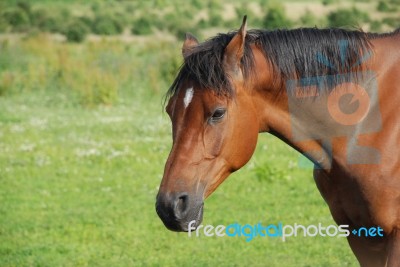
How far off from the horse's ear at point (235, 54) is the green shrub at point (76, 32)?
2051 centimetres

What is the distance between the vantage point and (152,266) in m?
6.81

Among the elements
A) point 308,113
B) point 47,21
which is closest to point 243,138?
point 308,113

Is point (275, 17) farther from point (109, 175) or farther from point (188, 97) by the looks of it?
point (188, 97)

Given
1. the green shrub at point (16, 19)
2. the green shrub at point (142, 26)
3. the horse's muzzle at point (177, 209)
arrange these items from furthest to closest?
the green shrub at point (142, 26) < the green shrub at point (16, 19) < the horse's muzzle at point (177, 209)

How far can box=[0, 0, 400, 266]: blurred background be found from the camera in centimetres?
722

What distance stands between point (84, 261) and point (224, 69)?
355cm

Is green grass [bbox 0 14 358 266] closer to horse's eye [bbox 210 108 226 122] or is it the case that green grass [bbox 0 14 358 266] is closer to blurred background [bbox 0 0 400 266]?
blurred background [bbox 0 0 400 266]

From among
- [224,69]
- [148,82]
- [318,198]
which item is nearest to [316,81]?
[224,69]

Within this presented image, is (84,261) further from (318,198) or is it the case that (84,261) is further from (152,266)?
(318,198)

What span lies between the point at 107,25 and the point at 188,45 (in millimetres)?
22655

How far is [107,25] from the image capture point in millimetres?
26531

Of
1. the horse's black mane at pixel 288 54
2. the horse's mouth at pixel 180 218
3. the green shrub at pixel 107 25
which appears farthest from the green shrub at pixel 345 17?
A: the horse's mouth at pixel 180 218

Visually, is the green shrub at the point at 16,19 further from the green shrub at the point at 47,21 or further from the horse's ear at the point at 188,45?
the horse's ear at the point at 188,45

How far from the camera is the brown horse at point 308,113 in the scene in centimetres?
393
